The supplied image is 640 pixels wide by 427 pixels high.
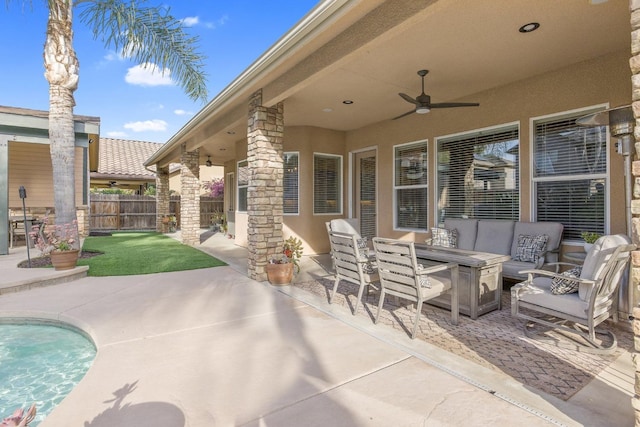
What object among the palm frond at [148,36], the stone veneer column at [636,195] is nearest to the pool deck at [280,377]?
the stone veneer column at [636,195]

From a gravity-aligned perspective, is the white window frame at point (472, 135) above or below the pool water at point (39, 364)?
above

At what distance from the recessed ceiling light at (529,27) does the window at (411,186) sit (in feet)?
10.3

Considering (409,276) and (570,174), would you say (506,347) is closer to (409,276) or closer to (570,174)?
(409,276)

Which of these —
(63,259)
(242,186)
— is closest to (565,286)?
(63,259)

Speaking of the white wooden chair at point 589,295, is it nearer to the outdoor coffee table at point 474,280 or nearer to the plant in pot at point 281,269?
the outdoor coffee table at point 474,280

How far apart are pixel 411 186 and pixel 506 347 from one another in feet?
14.9

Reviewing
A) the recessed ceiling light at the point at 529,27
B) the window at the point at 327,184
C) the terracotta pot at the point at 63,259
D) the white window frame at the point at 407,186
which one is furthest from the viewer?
the window at the point at 327,184

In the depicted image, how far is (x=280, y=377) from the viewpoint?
7.88ft

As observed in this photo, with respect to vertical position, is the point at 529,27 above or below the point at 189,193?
above

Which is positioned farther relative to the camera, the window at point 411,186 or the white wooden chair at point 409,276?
the window at point 411,186

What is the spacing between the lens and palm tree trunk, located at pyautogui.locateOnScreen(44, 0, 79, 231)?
6.34 meters

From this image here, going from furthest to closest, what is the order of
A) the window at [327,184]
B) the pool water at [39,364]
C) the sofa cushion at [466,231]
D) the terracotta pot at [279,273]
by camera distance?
the window at [327,184]
the sofa cushion at [466,231]
the terracotta pot at [279,273]
the pool water at [39,364]

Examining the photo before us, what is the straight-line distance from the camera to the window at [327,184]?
27.4 feet

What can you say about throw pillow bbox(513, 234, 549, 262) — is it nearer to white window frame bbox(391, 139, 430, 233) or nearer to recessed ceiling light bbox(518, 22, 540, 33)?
white window frame bbox(391, 139, 430, 233)
